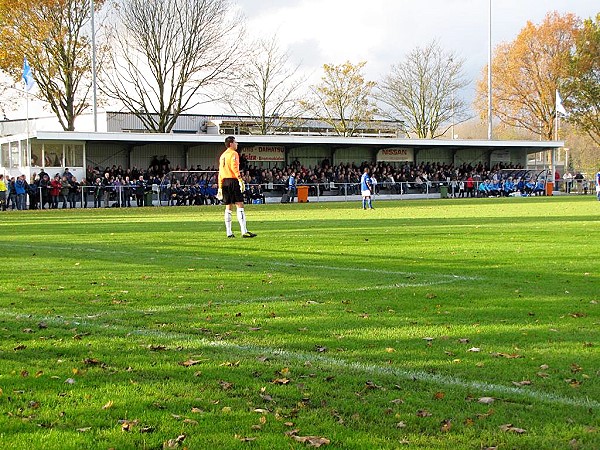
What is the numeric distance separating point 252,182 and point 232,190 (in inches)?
1243

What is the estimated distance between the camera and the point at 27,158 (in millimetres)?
45750

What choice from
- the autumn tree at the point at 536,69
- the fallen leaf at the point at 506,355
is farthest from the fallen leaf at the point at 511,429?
the autumn tree at the point at 536,69

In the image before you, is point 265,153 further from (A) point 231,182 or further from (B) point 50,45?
Answer: (A) point 231,182

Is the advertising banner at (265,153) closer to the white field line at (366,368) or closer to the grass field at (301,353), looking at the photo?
the grass field at (301,353)

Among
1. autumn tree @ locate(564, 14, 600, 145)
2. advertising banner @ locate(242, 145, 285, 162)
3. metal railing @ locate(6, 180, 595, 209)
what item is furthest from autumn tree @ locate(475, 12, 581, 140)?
advertising banner @ locate(242, 145, 285, 162)

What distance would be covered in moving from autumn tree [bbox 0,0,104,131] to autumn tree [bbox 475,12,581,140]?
39784 millimetres

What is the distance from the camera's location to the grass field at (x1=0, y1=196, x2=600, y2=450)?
15.4 feet

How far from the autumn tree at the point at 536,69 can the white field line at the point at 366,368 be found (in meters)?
74.8

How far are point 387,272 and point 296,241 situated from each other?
5.72 meters

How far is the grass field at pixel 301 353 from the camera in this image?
15.4 feet

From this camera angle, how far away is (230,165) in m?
17.6

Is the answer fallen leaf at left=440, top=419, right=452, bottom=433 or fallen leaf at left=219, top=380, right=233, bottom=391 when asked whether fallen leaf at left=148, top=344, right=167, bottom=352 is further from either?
fallen leaf at left=440, top=419, right=452, bottom=433

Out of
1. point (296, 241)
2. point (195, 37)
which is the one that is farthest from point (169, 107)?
point (296, 241)

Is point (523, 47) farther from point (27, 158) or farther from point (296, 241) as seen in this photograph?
point (296, 241)
